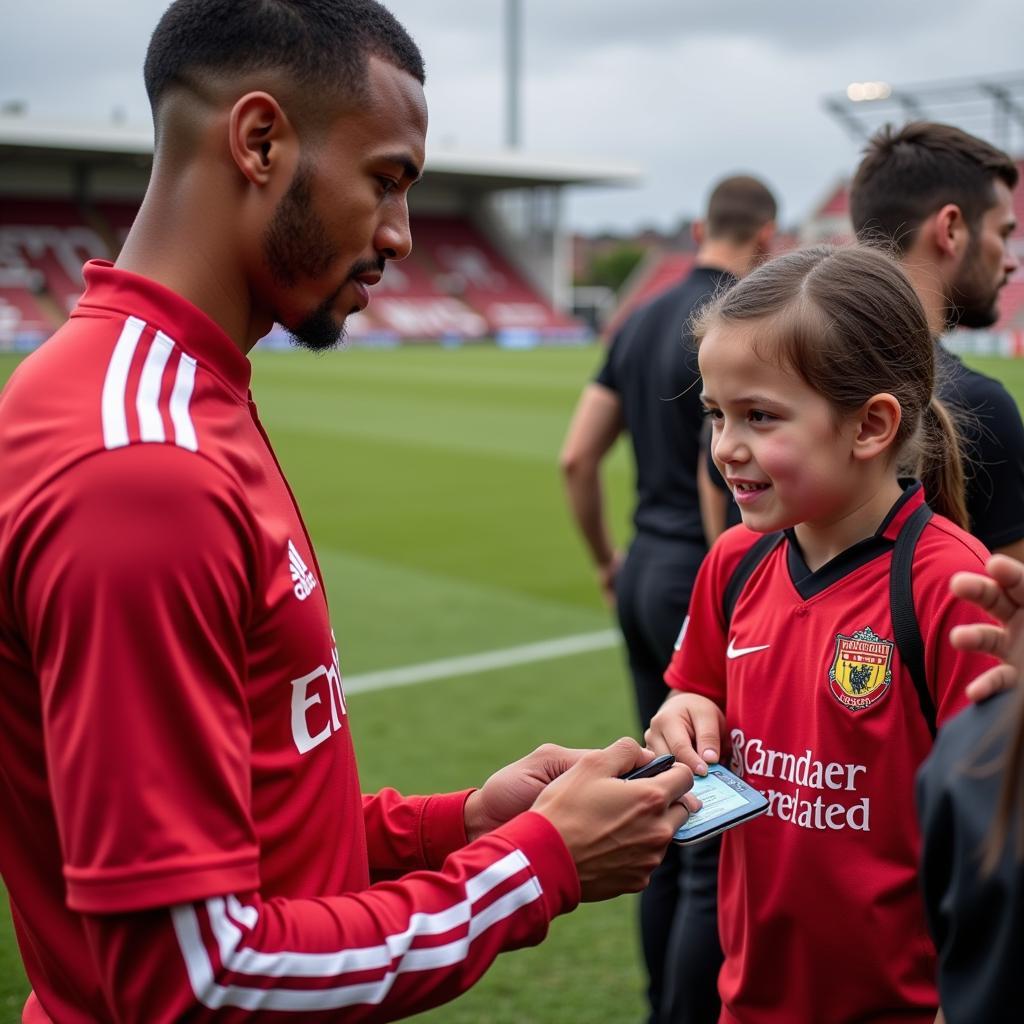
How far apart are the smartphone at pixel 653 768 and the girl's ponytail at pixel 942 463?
0.79 m

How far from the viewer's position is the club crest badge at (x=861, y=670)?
6.22 feet

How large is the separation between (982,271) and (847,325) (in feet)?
3.30

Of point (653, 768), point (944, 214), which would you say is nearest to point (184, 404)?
point (653, 768)

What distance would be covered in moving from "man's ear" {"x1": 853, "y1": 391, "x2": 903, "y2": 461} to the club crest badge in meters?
0.29

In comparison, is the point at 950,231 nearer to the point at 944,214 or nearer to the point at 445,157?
the point at 944,214

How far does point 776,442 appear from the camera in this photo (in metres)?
1.96

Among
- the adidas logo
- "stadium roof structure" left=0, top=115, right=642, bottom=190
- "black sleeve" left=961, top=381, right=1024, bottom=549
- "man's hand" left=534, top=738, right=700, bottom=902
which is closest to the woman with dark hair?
"man's hand" left=534, top=738, right=700, bottom=902

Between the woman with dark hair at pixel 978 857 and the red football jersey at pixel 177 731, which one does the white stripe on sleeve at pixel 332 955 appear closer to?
the red football jersey at pixel 177 731

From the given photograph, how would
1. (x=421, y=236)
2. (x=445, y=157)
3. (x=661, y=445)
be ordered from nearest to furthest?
(x=661, y=445) → (x=445, y=157) → (x=421, y=236)

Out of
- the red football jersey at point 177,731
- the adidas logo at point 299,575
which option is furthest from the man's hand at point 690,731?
the adidas logo at point 299,575

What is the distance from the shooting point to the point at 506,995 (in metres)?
3.48

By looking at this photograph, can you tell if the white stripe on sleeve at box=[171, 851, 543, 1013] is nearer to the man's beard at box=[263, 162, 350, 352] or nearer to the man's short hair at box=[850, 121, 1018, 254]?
the man's beard at box=[263, 162, 350, 352]

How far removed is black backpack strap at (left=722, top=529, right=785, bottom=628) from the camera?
221 centimetres

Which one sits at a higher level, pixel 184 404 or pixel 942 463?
pixel 184 404
